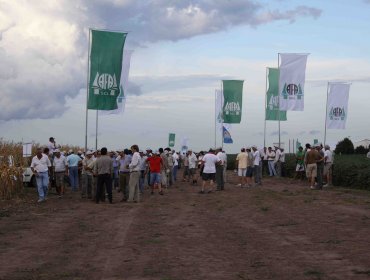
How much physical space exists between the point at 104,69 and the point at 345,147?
47626 millimetres

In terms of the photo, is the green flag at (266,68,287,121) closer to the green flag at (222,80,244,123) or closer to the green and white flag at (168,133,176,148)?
the green flag at (222,80,244,123)

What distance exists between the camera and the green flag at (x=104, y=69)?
75.1ft

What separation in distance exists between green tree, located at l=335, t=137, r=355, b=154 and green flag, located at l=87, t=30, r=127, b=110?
4647cm

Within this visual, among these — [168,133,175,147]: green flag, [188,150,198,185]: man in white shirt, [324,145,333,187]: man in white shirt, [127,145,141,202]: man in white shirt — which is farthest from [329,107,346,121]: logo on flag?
[168,133,175,147]: green flag

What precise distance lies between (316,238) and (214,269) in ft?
11.8

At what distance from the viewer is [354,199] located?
831 inches

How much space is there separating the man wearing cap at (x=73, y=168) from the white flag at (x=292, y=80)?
11.2 meters

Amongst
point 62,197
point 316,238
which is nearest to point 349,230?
point 316,238

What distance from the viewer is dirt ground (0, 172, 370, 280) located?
907cm

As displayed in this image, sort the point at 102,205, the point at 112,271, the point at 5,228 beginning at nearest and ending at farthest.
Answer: the point at 112,271 < the point at 5,228 < the point at 102,205

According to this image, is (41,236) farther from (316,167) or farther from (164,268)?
(316,167)

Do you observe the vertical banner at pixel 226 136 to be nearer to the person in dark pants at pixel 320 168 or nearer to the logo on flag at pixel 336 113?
the logo on flag at pixel 336 113

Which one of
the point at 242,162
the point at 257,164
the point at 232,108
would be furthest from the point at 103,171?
the point at 232,108

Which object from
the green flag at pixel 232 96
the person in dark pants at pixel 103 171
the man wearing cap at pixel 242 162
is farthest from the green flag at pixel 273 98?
the person in dark pants at pixel 103 171
